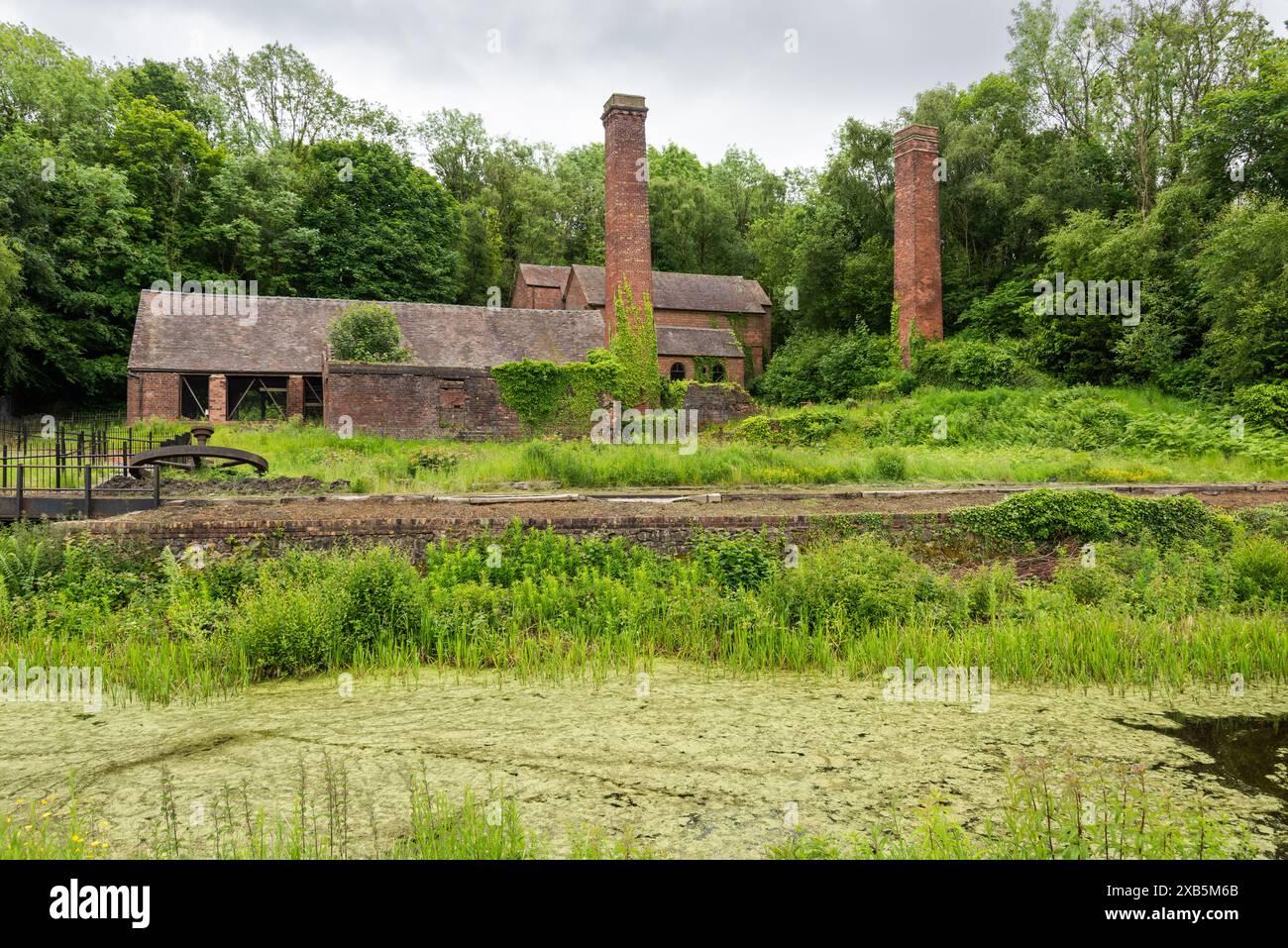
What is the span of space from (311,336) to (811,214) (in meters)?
19.7

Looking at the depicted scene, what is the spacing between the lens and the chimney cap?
24.9 meters

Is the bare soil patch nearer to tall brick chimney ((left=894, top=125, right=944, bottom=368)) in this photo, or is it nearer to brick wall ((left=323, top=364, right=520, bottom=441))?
brick wall ((left=323, top=364, right=520, bottom=441))

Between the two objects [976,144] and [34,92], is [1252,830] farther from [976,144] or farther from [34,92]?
[34,92]

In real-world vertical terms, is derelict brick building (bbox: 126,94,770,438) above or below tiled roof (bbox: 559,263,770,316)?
below

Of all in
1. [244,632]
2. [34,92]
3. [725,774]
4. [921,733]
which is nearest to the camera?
[725,774]

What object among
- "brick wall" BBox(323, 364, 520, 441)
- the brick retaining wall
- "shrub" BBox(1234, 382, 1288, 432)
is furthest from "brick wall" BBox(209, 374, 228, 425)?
"shrub" BBox(1234, 382, 1288, 432)

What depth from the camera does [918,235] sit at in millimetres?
27875

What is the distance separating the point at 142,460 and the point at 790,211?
95.9 ft

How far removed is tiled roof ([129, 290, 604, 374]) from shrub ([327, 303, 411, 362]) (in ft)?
5.58

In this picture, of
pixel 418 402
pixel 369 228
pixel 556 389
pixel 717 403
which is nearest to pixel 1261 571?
pixel 556 389

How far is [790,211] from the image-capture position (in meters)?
35.8

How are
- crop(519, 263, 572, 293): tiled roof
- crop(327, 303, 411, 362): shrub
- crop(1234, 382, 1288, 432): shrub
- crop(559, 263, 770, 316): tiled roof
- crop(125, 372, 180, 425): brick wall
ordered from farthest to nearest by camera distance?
1. crop(519, 263, 572, 293): tiled roof
2. crop(559, 263, 770, 316): tiled roof
3. crop(125, 372, 180, 425): brick wall
4. crop(327, 303, 411, 362): shrub
5. crop(1234, 382, 1288, 432): shrub

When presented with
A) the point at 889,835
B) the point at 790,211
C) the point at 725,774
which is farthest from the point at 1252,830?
the point at 790,211

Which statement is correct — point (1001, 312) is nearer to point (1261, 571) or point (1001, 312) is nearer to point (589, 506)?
point (1261, 571)
